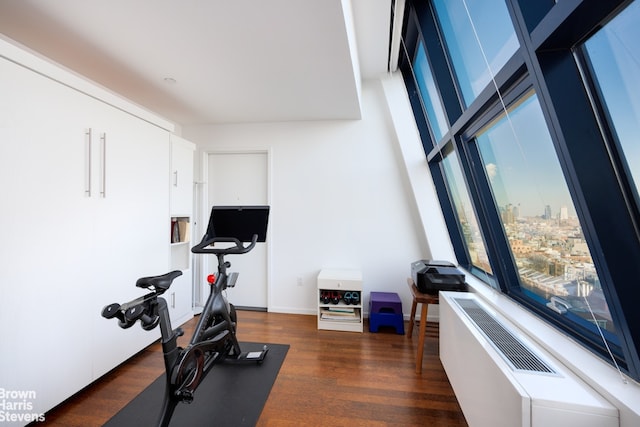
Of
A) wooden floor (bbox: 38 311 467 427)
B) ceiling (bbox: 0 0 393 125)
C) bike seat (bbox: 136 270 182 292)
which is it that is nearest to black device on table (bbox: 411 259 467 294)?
wooden floor (bbox: 38 311 467 427)

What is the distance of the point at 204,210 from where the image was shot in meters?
3.62

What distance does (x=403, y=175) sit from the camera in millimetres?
3277

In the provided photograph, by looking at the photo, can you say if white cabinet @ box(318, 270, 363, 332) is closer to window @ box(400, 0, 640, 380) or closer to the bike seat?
window @ box(400, 0, 640, 380)

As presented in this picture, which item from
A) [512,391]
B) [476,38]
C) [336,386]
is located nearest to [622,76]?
[476,38]

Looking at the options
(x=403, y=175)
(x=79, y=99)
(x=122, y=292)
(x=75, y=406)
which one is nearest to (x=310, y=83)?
(x=403, y=175)

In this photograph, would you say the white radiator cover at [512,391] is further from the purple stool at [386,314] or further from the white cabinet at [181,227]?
the white cabinet at [181,227]

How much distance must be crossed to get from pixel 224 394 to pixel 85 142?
2.27 metres

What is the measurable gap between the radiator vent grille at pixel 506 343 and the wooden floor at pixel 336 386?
74 cm

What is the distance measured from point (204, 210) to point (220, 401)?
8.19 feet

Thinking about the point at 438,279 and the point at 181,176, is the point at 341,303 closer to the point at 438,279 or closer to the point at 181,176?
the point at 438,279

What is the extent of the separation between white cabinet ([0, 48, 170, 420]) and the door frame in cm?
113

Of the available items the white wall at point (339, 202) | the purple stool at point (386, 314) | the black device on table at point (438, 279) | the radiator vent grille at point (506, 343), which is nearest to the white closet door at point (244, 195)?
the white wall at point (339, 202)

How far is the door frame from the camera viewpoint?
3480 millimetres

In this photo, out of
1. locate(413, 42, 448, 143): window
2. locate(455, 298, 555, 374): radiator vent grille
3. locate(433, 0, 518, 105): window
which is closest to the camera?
locate(455, 298, 555, 374): radiator vent grille
